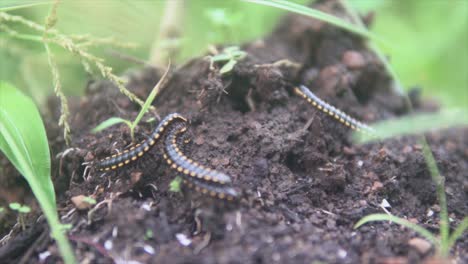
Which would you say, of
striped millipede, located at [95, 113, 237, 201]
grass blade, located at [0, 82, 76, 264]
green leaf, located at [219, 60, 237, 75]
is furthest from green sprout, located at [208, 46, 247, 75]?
grass blade, located at [0, 82, 76, 264]

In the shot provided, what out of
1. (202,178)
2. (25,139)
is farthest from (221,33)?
(202,178)

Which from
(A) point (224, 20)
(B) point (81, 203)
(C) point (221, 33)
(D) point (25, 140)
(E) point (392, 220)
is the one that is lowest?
(B) point (81, 203)

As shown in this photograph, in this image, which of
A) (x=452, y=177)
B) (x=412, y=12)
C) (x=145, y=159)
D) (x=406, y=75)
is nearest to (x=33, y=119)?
(x=145, y=159)

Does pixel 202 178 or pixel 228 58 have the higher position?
pixel 228 58

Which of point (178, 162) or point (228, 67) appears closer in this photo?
point (178, 162)

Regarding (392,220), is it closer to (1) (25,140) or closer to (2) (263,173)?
(2) (263,173)

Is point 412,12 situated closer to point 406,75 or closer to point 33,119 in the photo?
point 406,75

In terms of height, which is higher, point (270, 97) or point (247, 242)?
point (270, 97)
